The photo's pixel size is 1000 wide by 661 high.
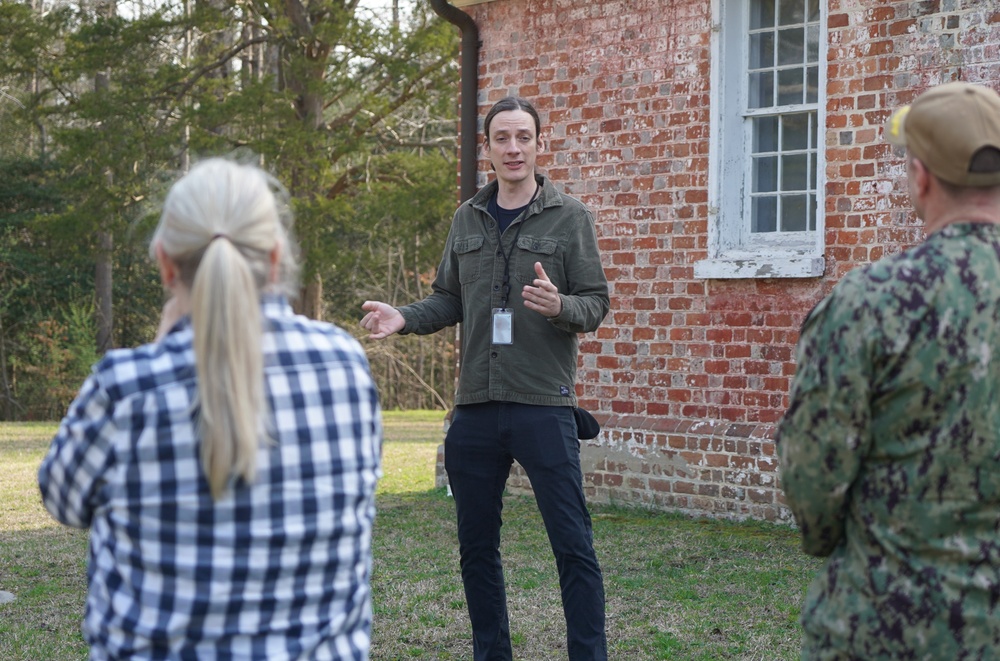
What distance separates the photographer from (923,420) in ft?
7.14

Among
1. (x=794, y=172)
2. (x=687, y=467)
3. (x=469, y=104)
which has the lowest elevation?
(x=687, y=467)

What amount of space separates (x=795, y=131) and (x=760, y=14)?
34.1 inches

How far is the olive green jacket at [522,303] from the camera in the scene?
4383mm

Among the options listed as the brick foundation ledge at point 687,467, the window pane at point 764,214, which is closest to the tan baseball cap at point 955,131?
the brick foundation ledge at point 687,467

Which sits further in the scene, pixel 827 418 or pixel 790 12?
pixel 790 12

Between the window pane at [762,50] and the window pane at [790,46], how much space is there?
7cm

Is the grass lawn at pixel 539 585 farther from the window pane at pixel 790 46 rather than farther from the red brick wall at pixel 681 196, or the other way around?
the window pane at pixel 790 46

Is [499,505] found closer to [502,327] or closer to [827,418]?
[502,327]

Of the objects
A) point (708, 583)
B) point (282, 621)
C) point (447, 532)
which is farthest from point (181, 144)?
point (282, 621)

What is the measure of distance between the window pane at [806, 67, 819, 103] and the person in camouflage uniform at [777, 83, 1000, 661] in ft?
19.5

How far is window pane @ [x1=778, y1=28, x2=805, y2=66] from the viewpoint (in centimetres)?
807

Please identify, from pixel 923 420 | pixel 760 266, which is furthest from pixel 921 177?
pixel 760 266

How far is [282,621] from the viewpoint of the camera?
204 cm

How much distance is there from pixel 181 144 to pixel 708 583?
47.7ft
